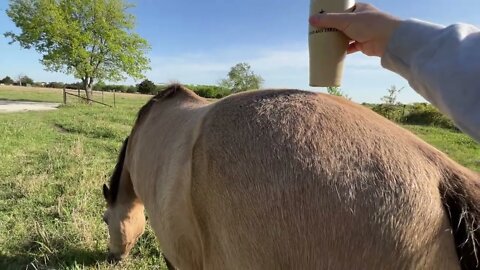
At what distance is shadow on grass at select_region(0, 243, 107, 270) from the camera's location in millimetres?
3707

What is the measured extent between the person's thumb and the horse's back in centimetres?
38

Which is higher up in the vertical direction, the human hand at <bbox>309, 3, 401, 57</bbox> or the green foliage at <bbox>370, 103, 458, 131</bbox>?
the human hand at <bbox>309, 3, 401, 57</bbox>

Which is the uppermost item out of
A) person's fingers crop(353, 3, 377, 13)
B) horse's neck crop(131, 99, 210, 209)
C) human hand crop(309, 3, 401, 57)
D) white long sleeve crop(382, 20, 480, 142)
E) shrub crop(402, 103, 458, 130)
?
person's fingers crop(353, 3, 377, 13)

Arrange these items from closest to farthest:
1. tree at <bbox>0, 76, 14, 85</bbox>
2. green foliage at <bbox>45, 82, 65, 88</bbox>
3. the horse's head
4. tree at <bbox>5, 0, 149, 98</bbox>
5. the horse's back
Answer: the horse's back → the horse's head → tree at <bbox>5, 0, 149, 98</bbox> → green foliage at <bbox>45, 82, 65, 88</bbox> → tree at <bbox>0, 76, 14, 85</bbox>

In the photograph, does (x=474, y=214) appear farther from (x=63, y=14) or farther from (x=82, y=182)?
(x=63, y=14)

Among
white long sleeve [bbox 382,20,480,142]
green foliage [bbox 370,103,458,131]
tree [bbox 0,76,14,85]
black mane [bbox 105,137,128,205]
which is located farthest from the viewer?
tree [bbox 0,76,14,85]

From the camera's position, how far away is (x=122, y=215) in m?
3.91

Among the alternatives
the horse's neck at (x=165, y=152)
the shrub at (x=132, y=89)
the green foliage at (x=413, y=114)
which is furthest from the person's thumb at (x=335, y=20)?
the shrub at (x=132, y=89)

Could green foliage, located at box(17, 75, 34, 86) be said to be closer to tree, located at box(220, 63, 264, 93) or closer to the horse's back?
tree, located at box(220, 63, 264, 93)

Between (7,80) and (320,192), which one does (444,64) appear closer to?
(320,192)

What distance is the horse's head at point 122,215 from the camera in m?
3.84

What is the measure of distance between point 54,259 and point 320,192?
3.49 m

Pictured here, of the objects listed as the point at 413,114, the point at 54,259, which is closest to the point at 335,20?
the point at 54,259

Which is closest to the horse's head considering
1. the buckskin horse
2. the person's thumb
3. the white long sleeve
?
the buckskin horse
